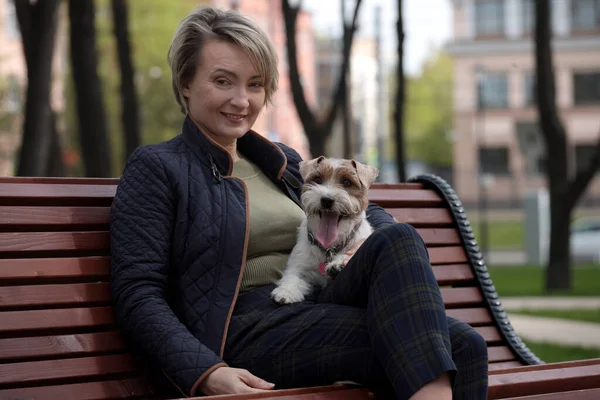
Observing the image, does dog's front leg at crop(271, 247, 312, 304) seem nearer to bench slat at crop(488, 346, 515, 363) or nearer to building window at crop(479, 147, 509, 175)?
bench slat at crop(488, 346, 515, 363)

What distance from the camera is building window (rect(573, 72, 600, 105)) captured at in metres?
52.7

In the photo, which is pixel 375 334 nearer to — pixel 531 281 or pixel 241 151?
pixel 241 151

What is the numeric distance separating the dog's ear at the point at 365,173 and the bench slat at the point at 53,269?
1.12 m

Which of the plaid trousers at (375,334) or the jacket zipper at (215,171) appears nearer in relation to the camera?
the plaid trousers at (375,334)

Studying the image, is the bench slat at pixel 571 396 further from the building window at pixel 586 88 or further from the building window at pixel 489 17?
the building window at pixel 489 17

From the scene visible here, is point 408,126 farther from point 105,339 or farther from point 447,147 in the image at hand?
point 105,339

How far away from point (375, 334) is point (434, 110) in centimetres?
6346

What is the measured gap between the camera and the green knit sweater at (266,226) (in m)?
3.76

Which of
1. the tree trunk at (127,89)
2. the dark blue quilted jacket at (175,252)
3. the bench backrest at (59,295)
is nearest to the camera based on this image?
the dark blue quilted jacket at (175,252)

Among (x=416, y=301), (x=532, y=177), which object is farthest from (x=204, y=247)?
(x=532, y=177)

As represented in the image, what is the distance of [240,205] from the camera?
3.63 metres

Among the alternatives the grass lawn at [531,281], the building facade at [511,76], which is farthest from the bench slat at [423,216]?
the building facade at [511,76]

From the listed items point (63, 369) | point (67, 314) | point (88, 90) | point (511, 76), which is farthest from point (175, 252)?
point (511, 76)

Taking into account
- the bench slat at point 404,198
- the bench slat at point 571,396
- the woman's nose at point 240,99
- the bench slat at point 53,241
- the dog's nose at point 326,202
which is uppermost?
the woman's nose at point 240,99
